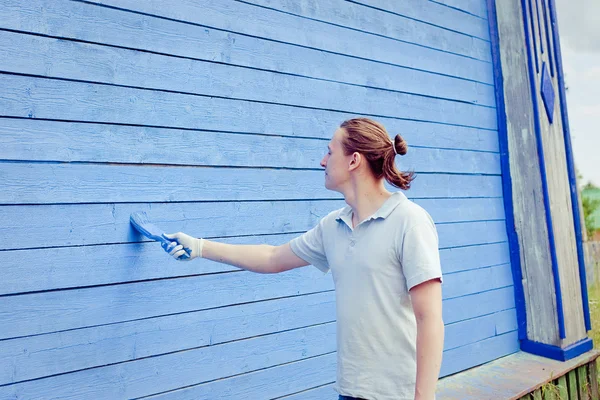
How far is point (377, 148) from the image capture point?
7.32 feet

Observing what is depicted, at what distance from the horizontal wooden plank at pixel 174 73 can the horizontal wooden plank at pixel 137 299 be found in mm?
830

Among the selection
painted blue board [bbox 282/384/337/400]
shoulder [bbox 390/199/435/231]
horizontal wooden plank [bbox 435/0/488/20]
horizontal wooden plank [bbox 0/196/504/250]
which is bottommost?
painted blue board [bbox 282/384/337/400]

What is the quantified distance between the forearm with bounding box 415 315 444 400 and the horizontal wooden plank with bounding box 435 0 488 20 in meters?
2.98

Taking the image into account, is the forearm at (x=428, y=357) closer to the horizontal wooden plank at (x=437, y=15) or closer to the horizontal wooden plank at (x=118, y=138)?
the horizontal wooden plank at (x=118, y=138)

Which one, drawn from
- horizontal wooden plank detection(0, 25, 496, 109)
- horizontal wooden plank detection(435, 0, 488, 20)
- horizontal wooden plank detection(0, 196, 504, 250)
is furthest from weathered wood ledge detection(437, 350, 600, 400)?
horizontal wooden plank detection(435, 0, 488, 20)

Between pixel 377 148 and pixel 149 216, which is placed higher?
pixel 377 148

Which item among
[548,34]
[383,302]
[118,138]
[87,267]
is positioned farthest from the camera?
[548,34]

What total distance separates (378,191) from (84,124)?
116 cm

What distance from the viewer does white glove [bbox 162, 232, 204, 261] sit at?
2400mm

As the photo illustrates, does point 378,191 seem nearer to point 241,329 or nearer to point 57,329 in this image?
point 241,329

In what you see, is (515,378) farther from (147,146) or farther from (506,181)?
(147,146)

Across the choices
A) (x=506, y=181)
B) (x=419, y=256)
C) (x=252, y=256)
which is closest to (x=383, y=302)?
(x=419, y=256)

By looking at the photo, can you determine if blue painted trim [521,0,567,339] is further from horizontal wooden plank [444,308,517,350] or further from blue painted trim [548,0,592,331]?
blue painted trim [548,0,592,331]

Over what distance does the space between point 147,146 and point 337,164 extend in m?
0.84
